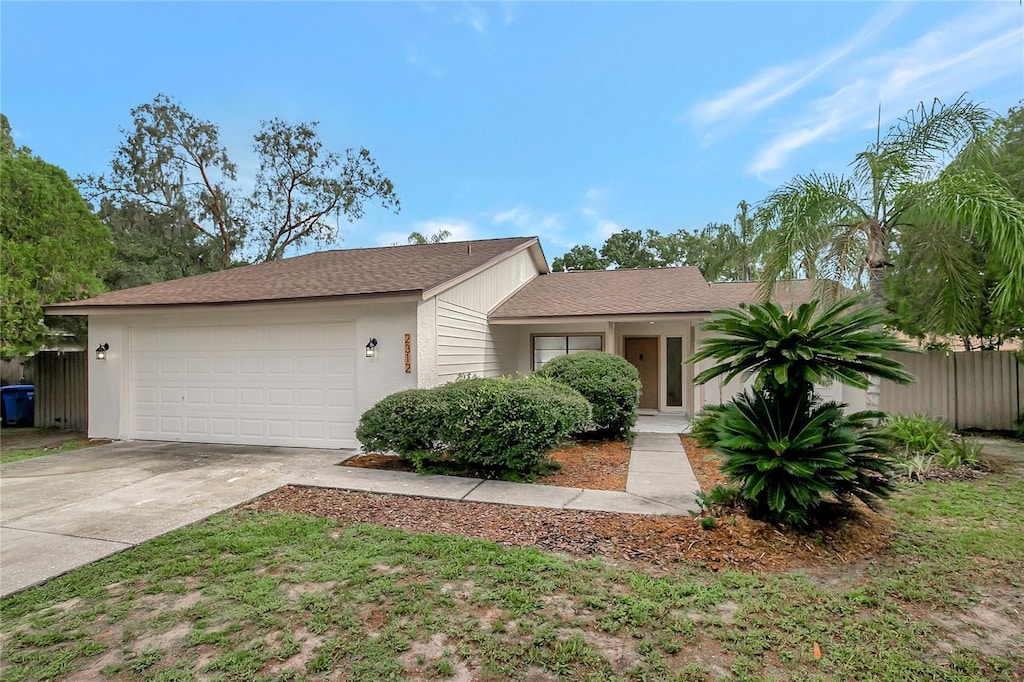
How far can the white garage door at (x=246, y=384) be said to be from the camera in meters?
8.30

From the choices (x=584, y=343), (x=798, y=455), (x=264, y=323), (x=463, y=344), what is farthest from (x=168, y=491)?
(x=584, y=343)

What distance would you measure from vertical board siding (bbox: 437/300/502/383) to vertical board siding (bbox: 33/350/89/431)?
873 centimetres

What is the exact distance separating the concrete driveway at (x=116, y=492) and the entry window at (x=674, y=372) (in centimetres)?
864

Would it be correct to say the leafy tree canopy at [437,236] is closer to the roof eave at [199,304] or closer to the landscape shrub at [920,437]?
the roof eave at [199,304]

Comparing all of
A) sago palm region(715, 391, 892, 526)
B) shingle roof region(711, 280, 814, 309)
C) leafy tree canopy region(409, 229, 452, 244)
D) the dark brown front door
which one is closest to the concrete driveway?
sago palm region(715, 391, 892, 526)

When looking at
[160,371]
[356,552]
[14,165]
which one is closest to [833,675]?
[356,552]

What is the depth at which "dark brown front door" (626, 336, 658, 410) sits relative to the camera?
13305 mm

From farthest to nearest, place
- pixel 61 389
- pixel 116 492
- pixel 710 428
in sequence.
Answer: pixel 61 389, pixel 116 492, pixel 710 428

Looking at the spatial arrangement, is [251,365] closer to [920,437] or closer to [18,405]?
[18,405]

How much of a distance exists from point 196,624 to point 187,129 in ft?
81.3

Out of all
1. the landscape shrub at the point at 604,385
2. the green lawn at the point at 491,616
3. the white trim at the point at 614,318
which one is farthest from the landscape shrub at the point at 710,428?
the white trim at the point at 614,318

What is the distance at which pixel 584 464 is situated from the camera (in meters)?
7.25

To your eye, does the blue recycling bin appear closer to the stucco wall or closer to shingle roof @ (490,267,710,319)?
the stucco wall

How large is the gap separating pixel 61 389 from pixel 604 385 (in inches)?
489
